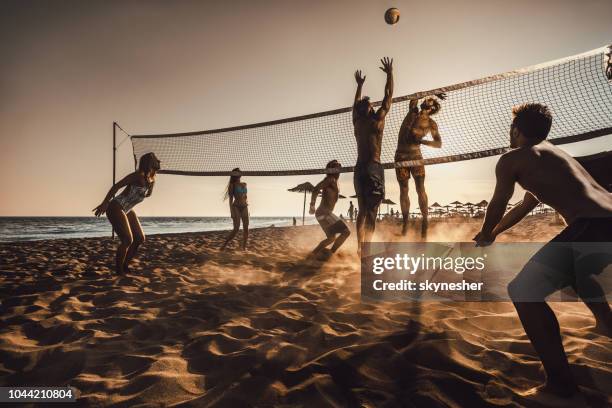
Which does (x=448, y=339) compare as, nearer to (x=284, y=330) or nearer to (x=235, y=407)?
A: (x=284, y=330)

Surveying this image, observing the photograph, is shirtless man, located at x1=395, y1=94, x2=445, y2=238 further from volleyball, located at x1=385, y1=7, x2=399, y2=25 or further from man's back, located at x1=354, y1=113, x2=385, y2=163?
volleyball, located at x1=385, y1=7, x2=399, y2=25

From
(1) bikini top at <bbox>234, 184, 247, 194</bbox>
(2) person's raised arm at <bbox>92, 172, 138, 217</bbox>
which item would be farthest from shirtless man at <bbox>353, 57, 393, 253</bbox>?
(1) bikini top at <bbox>234, 184, 247, 194</bbox>

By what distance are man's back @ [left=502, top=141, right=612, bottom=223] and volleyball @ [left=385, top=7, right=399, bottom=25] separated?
583 centimetres

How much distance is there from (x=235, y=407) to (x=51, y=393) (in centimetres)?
109

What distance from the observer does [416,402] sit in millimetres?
1622

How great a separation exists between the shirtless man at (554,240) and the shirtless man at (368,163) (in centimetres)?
293

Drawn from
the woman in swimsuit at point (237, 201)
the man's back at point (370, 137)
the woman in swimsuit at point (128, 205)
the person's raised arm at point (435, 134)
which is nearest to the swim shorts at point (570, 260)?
the man's back at point (370, 137)

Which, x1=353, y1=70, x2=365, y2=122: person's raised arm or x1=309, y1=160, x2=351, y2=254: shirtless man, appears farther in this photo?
x1=309, y1=160, x2=351, y2=254: shirtless man

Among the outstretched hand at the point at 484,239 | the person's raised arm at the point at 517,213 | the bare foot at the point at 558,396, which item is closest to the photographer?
the bare foot at the point at 558,396

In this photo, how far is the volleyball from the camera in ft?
21.4

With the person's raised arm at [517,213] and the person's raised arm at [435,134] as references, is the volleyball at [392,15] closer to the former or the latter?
the person's raised arm at [435,134]

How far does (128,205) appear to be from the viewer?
4863 mm

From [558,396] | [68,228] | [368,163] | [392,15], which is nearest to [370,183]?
[368,163]

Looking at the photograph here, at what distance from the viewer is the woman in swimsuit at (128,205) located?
4715 mm
